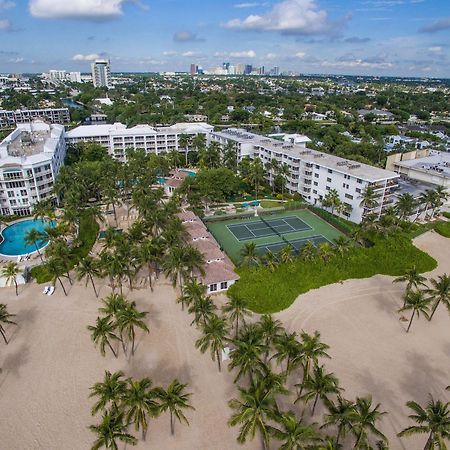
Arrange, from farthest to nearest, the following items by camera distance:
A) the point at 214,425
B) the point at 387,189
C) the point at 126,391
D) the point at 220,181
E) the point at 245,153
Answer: the point at 245,153
the point at 220,181
the point at 387,189
the point at 214,425
the point at 126,391

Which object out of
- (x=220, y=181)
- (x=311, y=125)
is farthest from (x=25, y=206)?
(x=311, y=125)

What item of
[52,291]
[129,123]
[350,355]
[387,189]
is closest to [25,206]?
[52,291]

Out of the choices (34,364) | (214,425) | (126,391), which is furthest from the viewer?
(34,364)

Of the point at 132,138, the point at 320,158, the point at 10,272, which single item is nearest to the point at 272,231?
the point at 320,158

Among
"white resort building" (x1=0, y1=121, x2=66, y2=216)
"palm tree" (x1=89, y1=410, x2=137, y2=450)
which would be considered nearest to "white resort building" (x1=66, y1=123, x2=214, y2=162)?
"white resort building" (x1=0, y1=121, x2=66, y2=216)

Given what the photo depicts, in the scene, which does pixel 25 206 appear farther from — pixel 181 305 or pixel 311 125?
pixel 311 125

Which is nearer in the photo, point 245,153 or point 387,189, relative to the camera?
point 387,189

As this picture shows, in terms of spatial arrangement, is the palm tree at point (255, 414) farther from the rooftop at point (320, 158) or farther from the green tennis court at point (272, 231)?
the rooftop at point (320, 158)

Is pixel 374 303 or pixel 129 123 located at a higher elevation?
pixel 129 123
